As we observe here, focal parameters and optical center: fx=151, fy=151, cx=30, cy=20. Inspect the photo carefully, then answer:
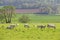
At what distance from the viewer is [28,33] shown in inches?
130

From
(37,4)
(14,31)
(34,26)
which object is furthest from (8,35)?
(37,4)

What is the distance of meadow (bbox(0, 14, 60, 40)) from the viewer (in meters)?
3.26

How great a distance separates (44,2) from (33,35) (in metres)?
0.79

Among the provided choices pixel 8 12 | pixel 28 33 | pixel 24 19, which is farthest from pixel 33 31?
pixel 8 12

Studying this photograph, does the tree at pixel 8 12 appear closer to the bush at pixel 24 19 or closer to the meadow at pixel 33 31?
the meadow at pixel 33 31

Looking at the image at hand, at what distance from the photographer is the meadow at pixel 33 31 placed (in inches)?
128

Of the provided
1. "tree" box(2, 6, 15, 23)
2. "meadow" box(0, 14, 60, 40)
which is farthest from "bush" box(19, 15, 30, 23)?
"tree" box(2, 6, 15, 23)

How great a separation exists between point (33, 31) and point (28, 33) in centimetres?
12

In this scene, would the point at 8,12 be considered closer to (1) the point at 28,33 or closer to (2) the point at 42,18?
(1) the point at 28,33

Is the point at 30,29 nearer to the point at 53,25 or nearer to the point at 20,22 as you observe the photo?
the point at 20,22

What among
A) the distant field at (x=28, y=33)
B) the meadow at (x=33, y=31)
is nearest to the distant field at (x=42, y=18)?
the meadow at (x=33, y=31)

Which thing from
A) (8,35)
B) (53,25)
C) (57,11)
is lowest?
(8,35)

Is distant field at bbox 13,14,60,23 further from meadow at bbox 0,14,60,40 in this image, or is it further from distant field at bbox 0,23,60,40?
distant field at bbox 0,23,60,40

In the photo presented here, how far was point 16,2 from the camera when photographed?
342cm
